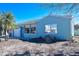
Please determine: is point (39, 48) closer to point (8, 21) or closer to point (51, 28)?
point (51, 28)

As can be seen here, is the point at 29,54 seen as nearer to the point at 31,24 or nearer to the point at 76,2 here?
the point at 31,24

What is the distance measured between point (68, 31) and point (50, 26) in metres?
0.39

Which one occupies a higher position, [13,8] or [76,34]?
[13,8]

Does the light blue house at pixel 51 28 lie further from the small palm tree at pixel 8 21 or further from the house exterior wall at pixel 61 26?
the small palm tree at pixel 8 21

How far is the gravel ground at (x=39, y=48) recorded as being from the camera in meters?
8.83

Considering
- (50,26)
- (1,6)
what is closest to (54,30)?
(50,26)

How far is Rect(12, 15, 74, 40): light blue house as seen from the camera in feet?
28.8

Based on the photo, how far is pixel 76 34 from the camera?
8.75 m

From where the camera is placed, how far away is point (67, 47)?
348 inches

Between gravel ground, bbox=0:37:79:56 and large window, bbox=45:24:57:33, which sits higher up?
large window, bbox=45:24:57:33

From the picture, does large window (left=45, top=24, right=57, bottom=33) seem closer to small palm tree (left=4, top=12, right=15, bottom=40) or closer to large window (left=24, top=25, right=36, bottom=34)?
large window (left=24, top=25, right=36, bottom=34)

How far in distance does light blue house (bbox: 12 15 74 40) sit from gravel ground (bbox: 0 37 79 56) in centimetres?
15

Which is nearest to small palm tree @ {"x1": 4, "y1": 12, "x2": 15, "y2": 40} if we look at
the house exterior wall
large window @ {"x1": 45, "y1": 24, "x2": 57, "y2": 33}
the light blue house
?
the light blue house

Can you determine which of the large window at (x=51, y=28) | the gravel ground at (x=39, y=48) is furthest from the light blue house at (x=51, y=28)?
the gravel ground at (x=39, y=48)
